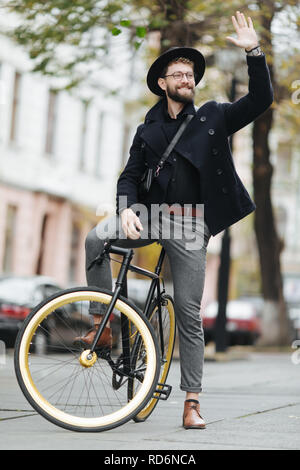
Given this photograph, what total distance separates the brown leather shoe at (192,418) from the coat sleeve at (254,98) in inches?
60.0

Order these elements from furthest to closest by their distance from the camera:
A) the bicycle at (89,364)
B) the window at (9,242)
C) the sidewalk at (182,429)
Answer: the window at (9,242) < the bicycle at (89,364) < the sidewalk at (182,429)

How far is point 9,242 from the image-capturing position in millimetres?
30125

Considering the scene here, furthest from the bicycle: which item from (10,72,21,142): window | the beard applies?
(10,72,21,142): window

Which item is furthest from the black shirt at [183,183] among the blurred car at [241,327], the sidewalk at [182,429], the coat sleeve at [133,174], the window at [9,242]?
the window at [9,242]

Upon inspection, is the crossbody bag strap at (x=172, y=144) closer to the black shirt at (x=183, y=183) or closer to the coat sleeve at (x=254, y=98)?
the black shirt at (x=183, y=183)

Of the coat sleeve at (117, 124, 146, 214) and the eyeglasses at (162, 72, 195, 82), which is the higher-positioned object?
the eyeglasses at (162, 72, 195, 82)

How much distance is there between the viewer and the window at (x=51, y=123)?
32750 mm

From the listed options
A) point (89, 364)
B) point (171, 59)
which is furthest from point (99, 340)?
point (171, 59)

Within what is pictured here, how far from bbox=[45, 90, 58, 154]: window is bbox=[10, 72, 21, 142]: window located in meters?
2.31

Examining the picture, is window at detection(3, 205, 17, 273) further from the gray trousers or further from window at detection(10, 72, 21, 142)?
the gray trousers

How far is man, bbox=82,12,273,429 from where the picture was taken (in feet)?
18.5

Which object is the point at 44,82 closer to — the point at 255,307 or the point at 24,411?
the point at 255,307

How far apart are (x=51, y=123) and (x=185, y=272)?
91.2ft

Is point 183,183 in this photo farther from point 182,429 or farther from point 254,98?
point 182,429
